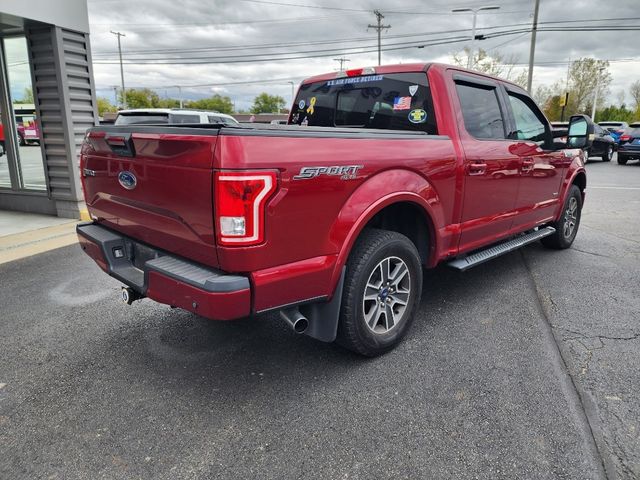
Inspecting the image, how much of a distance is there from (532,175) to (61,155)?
269 inches

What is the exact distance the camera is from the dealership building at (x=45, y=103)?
7.03m

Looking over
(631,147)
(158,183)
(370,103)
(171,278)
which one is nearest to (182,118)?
(370,103)

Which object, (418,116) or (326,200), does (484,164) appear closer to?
(418,116)

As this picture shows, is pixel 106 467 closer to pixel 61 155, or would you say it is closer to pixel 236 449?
pixel 236 449

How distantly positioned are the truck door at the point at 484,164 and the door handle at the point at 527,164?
4.8 inches

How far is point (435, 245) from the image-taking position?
3.50 meters

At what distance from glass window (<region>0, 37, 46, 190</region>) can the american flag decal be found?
6415 mm

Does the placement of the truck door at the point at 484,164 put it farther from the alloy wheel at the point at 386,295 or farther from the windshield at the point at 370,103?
the alloy wheel at the point at 386,295

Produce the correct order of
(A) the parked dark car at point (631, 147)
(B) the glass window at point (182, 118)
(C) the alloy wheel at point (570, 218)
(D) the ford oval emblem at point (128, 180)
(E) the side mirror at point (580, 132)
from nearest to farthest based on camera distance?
(D) the ford oval emblem at point (128, 180) < (E) the side mirror at point (580, 132) < (C) the alloy wheel at point (570, 218) < (B) the glass window at point (182, 118) < (A) the parked dark car at point (631, 147)

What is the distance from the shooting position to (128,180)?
281 centimetres

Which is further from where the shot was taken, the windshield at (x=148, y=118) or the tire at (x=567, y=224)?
the windshield at (x=148, y=118)

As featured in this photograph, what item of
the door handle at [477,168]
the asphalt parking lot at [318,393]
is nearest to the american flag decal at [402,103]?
the door handle at [477,168]

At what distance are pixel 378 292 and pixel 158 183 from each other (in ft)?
5.01

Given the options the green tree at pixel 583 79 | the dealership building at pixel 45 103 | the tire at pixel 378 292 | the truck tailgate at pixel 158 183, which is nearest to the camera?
the truck tailgate at pixel 158 183
